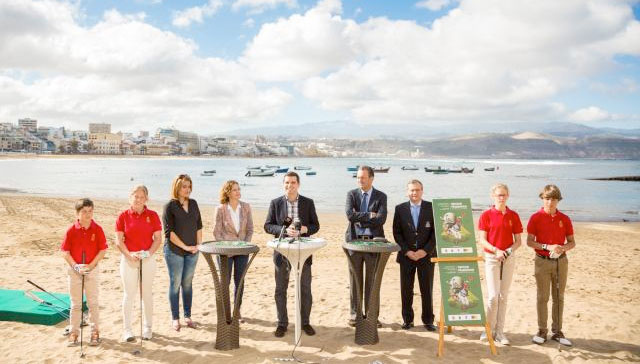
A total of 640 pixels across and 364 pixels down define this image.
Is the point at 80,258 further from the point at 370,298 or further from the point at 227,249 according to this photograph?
the point at 370,298

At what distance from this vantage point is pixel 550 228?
505cm

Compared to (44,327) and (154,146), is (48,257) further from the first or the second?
(154,146)

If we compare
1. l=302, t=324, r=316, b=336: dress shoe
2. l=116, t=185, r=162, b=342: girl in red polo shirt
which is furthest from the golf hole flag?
l=116, t=185, r=162, b=342: girl in red polo shirt

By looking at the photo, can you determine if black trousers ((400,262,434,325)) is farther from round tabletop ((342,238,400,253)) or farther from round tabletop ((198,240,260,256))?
round tabletop ((198,240,260,256))

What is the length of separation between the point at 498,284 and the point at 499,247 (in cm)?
47

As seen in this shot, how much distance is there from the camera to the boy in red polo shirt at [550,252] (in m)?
5.04

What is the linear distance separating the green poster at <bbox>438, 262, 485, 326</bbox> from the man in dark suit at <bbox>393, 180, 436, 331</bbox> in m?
0.50

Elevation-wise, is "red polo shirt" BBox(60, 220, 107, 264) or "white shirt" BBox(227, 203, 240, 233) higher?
"white shirt" BBox(227, 203, 240, 233)

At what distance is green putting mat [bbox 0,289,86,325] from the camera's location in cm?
563

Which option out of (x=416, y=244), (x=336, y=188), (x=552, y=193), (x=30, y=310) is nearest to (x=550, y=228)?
(x=552, y=193)

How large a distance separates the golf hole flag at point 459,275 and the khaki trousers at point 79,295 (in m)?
4.02

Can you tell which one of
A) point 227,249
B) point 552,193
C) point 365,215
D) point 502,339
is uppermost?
point 552,193

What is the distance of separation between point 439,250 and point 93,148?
185 m

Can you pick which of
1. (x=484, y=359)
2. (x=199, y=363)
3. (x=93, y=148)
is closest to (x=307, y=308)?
(x=199, y=363)
